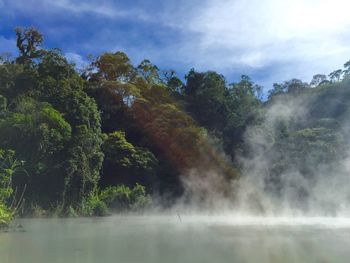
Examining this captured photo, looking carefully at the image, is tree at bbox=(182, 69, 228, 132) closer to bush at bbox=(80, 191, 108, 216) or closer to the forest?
the forest

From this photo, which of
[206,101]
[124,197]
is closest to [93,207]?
[124,197]

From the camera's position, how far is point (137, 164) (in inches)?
1251

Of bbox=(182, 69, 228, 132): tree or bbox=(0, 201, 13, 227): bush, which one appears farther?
bbox=(182, 69, 228, 132): tree

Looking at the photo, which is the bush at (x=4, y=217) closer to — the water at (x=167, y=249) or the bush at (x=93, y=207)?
the water at (x=167, y=249)

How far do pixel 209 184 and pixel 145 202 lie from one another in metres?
6.22

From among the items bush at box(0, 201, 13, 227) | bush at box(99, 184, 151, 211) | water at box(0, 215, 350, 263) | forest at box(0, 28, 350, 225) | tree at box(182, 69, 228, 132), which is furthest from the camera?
tree at box(182, 69, 228, 132)

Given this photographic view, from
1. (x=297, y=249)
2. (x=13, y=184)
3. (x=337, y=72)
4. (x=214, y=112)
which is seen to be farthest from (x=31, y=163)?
(x=337, y=72)

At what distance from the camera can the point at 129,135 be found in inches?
1383

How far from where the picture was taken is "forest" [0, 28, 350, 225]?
24.8 meters

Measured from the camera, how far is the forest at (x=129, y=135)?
24.8 meters

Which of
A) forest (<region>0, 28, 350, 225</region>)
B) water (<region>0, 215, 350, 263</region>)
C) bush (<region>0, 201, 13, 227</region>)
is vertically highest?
forest (<region>0, 28, 350, 225</region>)

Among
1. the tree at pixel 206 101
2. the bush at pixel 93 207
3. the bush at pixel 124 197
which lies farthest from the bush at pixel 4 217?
the tree at pixel 206 101

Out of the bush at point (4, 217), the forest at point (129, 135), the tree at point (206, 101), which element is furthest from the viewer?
the tree at point (206, 101)

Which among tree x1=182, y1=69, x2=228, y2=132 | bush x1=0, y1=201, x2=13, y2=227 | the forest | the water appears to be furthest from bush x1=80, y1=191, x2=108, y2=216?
tree x1=182, y1=69, x2=228, y2=132
